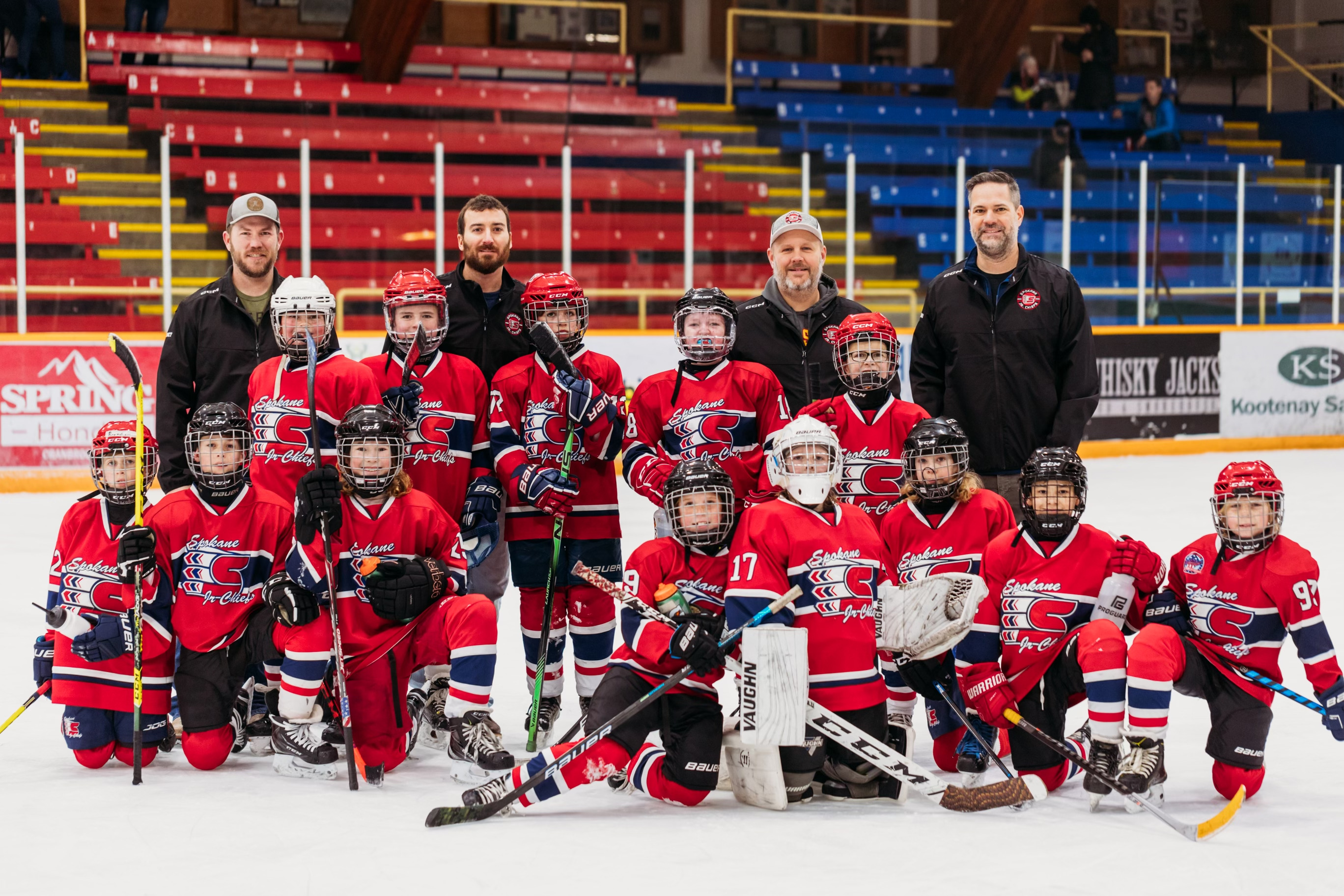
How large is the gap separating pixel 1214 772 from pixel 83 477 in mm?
6834

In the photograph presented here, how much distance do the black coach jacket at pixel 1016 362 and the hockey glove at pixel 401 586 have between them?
1.44m

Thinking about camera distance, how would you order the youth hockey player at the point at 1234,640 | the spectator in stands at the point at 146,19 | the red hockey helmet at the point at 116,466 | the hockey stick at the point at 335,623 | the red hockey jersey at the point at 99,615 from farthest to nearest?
the spectator in stands at the point at 146,19 → the red hockey helmet at the point at 116,466 → the red hockey jersey at the point at 99,615 → the hockey stick at the point at 335,623 → the youth hockey player at the point at 1234,640

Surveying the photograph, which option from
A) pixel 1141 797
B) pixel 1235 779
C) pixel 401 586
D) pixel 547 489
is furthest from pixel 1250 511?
pixel 401 586

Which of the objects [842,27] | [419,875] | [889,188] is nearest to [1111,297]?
[889,188]

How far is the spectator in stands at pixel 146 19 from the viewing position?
11367mm

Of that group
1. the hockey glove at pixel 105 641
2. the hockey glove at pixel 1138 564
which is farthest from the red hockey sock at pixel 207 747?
the hockey glove at pixel 1138 564

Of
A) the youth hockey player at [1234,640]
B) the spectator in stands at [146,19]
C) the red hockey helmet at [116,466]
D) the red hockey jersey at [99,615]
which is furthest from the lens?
the spectator in stands at [146,19]

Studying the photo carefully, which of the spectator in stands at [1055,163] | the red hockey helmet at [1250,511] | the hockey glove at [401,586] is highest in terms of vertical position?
the spectator in stands at [1055,163]

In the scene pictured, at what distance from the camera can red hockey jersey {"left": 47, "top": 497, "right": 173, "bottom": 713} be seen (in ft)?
11.7

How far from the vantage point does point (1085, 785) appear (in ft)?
10.5

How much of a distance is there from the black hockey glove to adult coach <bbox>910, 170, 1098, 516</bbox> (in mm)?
1202

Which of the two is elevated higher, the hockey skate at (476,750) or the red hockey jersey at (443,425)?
the red hockey jersey at (443,425)

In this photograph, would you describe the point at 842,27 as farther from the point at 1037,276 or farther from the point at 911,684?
the point at 911,684

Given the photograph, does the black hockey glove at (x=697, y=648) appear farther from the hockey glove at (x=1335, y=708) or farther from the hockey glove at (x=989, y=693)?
the hockey glove at (x=1335, y=708)
